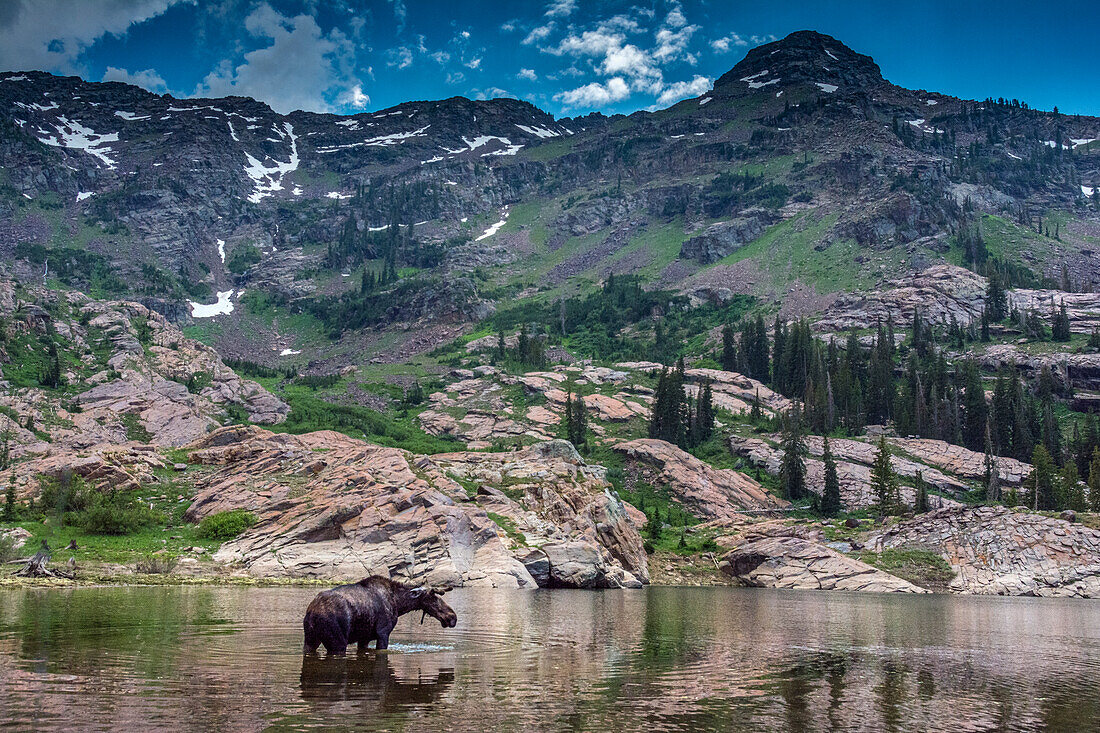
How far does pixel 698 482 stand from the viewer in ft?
376

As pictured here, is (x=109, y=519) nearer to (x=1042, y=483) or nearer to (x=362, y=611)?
(x=362, y=611)

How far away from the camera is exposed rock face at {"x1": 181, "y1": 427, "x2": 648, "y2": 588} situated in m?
57.8

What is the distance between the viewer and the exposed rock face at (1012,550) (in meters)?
74.6

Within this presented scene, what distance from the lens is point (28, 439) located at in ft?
295

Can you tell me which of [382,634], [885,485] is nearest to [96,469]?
[382,634]

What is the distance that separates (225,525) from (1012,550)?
7284cm

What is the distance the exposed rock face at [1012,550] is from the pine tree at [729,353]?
102 m

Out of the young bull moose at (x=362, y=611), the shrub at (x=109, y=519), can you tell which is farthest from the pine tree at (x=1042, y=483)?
the shrub at (x=109, y=519)

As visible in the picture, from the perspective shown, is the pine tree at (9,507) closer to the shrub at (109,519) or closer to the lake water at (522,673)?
the shrub at (109,519)

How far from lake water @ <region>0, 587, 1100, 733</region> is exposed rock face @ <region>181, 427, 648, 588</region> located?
18.3 m

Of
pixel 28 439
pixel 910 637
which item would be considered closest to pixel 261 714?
pixel 910 637

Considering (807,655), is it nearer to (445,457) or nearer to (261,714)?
(261,714)

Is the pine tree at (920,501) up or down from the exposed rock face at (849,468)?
down

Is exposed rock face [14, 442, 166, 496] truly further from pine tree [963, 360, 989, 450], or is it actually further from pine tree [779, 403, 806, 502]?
pine tree [963, 360, 989, 450]
